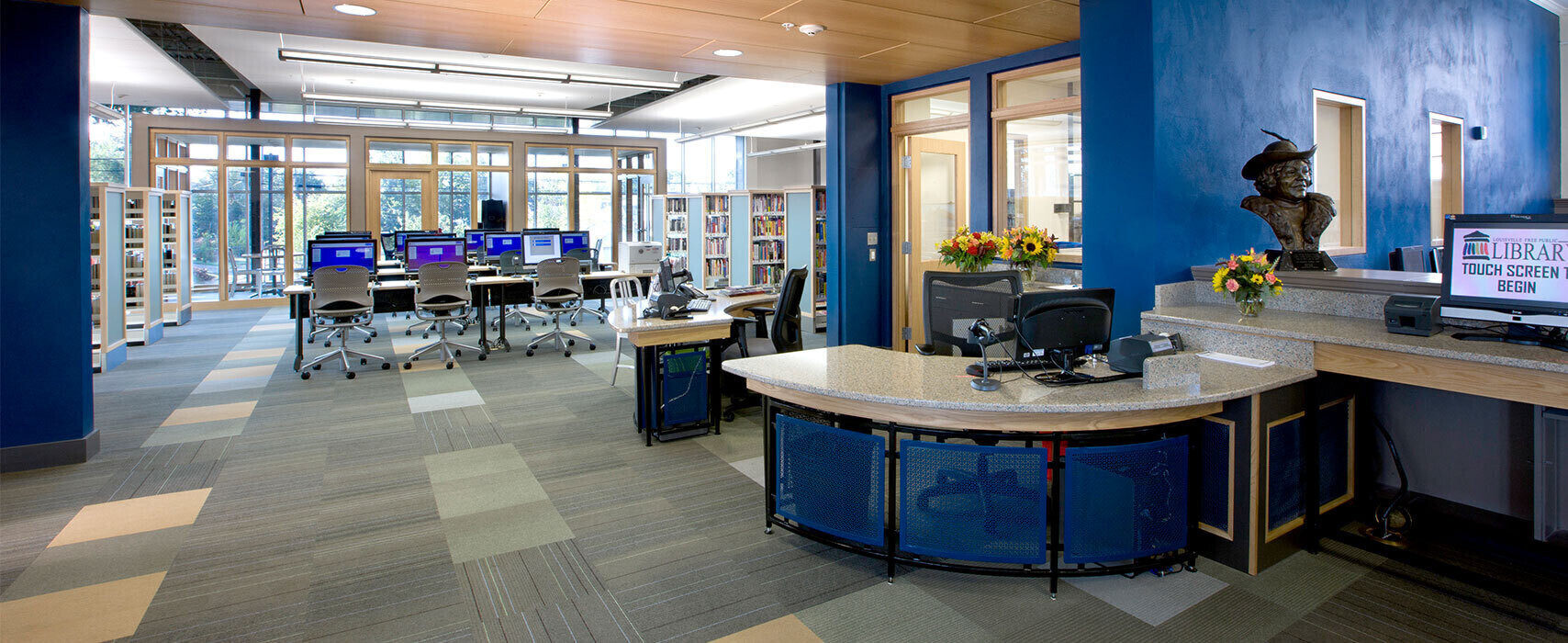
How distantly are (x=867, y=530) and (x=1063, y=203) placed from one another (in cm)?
402

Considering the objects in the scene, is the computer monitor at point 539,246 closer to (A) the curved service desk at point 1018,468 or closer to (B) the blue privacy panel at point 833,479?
(B) the blue privacy panel at point 833,479

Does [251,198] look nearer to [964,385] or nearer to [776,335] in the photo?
[776,335]

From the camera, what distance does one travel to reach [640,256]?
9070 mm

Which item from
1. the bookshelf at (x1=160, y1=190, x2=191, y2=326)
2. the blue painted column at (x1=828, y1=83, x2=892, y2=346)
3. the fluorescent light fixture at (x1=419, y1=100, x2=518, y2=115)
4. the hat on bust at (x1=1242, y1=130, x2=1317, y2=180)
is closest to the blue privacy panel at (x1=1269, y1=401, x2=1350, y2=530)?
Answer: the hat on bust at (x1=1242, y1=130, x2=1317, y2=180)

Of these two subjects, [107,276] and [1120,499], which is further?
[107,276]

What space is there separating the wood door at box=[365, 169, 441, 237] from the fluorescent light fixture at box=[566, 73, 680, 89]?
204 inches

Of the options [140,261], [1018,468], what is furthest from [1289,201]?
[140,261]

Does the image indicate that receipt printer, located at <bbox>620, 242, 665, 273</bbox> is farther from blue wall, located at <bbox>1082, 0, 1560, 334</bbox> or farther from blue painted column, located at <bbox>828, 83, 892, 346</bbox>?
blue wall, located at <bbox>1082, 0, 1560, 334</bbox>

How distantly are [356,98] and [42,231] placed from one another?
25.6 feet

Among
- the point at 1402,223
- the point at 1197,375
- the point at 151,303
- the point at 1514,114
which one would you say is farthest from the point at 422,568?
the point at 1514,114

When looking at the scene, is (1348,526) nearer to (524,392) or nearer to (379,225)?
(524,392)

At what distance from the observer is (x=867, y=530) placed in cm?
300

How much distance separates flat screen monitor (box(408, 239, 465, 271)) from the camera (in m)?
8.62

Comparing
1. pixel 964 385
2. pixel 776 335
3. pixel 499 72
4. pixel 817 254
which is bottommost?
pixel 964 385
